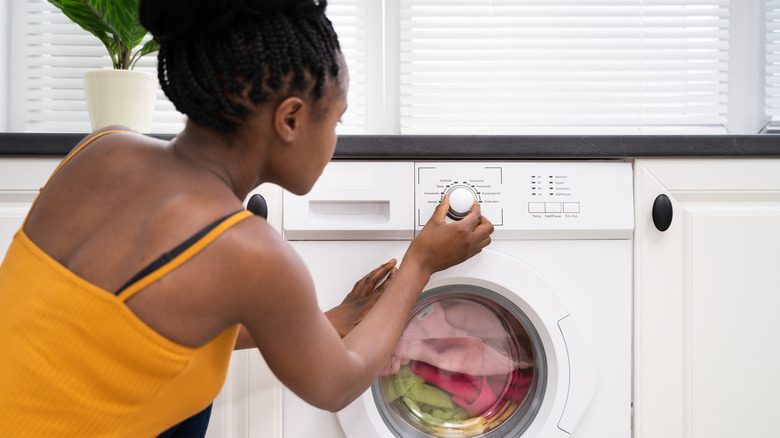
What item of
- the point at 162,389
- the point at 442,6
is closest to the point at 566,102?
the point at 442,6

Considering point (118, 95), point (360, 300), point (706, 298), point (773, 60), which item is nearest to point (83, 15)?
point (118, 95)

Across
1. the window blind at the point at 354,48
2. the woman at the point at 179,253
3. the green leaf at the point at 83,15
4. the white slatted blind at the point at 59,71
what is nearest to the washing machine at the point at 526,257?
the woman at the point at 179,253

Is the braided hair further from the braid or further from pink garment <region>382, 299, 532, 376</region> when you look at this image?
pink garment <region>382, 299, 532, 376</region>

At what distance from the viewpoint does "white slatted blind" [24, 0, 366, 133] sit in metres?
1.71

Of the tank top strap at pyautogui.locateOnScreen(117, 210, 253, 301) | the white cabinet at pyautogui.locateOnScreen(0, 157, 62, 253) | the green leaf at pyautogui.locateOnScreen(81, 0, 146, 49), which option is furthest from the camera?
the green leaf at pyautogui.locateOnScreen(81, 0, 146, 49)

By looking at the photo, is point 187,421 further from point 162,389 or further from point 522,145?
point 522,145

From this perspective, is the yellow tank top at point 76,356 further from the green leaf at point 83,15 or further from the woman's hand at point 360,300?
the green leaf at point 83,15

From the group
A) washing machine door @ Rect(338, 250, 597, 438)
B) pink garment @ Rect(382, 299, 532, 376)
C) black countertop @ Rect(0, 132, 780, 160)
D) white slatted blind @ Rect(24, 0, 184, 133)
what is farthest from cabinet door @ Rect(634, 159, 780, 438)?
white slatted blind @ Rect(24, 0, 184, 133)

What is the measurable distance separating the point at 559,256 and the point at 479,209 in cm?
17

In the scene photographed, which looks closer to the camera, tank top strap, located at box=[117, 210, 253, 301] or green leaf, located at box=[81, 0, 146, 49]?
tank top strap, located at box=[117, 210, 253, 301]

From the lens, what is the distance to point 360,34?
1.72 metres

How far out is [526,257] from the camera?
40.9 inches

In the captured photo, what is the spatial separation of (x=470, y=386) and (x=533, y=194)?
393 mm

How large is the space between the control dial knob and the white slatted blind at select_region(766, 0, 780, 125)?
3.98 ft
